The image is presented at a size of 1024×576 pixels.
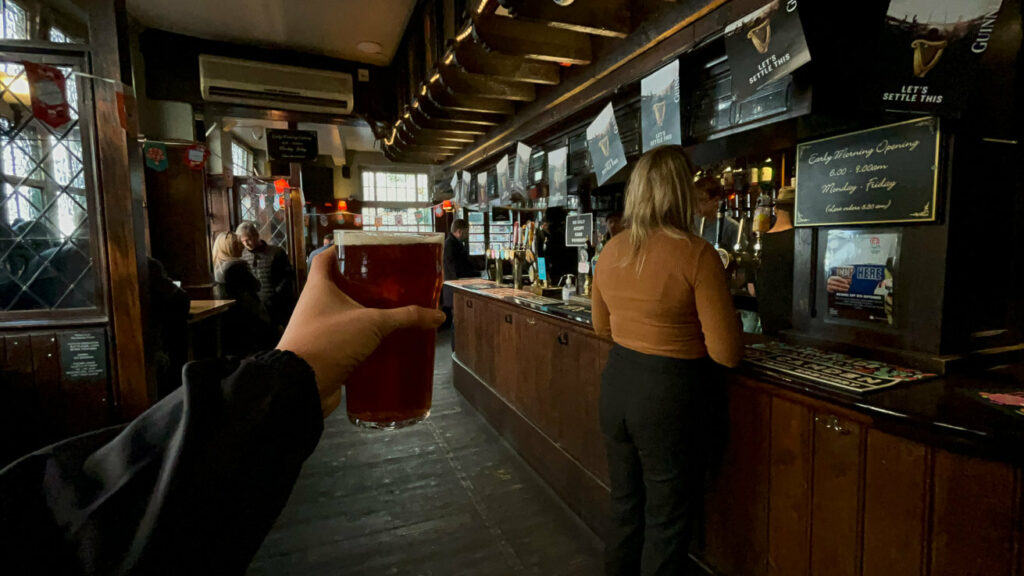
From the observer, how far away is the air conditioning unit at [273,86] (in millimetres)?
5867

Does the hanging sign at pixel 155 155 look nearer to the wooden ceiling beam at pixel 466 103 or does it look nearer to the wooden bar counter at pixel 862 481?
the wooden ceiling beam at pixel 466 103

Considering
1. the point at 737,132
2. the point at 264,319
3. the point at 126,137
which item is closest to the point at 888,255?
the point at 737,132

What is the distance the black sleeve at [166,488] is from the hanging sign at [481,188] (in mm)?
5208

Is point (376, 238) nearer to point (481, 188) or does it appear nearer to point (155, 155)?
point (481, 188)

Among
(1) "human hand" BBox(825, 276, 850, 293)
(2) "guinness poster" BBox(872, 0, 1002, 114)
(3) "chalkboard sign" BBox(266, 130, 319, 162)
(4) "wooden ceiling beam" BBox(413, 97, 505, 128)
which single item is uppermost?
(3) "chalkboard sign" BBox(266, 130, 319, 162)

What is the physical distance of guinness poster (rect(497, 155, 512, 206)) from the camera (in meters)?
4.76

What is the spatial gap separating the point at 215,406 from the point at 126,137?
2188 millimetres

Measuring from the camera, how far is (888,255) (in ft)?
5.84

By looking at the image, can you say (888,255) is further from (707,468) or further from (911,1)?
(707,468)

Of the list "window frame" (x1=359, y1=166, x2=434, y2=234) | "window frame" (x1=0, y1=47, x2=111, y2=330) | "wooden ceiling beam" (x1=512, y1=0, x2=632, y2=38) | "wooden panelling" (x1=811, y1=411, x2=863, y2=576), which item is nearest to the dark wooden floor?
"wooden panelling" (x1=811, y1=411, x2=863, y2=576)

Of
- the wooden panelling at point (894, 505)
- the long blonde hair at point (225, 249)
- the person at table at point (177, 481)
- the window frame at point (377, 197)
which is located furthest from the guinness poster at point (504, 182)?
the window frame at point (377, 197)

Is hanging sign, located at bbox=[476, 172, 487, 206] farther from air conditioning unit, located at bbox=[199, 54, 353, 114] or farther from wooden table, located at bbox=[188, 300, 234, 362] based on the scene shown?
wooden table, located at bbox=[188, 300, 234, 362]

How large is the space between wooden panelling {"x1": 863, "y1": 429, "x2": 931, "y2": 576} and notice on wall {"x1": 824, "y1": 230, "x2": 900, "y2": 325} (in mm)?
708

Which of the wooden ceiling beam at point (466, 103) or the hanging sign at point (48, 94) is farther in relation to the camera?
the wooden ceiling beam at point (466, 103)
